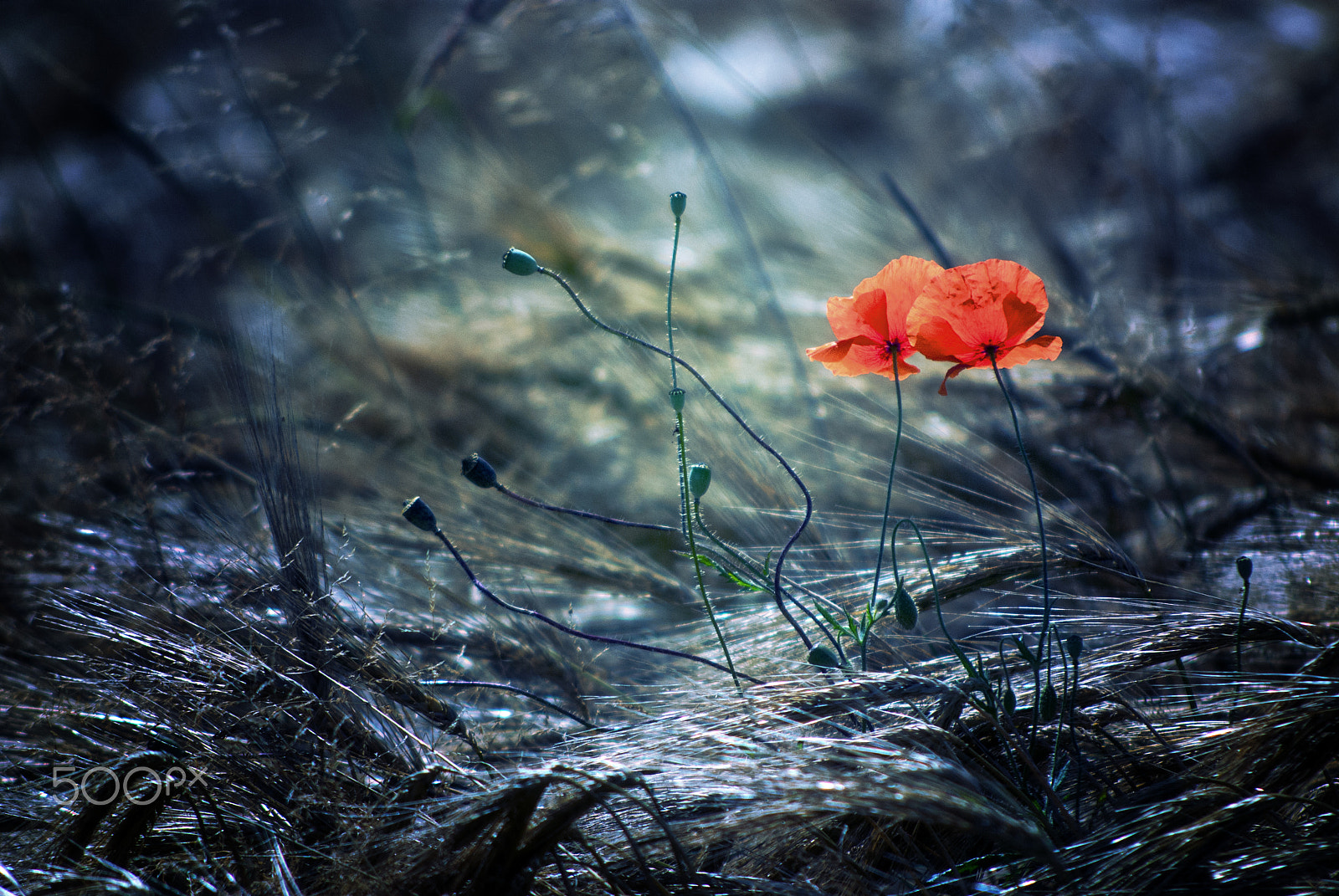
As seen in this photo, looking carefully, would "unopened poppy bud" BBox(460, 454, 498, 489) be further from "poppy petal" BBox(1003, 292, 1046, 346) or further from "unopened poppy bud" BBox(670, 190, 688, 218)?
"poppy petal" BBox(1003, 292, 1046, 346)

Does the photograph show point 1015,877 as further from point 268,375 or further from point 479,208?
point 479,208

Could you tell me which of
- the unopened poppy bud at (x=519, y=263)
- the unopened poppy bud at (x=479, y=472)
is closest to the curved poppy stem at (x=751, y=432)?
the unopened poppy bud at (x=519, y=263)

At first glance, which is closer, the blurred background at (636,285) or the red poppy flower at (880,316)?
the red poppy flower at (880,316)

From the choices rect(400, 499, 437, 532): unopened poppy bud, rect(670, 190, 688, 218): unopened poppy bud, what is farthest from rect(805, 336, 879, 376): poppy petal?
rect(400, 499, 437, 532): unopened poppy bud

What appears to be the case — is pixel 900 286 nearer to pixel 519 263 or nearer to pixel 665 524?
pixel 519 263

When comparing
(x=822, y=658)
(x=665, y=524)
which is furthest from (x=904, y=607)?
(x=665, y=524)

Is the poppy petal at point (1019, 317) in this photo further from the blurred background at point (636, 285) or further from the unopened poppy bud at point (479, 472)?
the unopened poppy bud at point (479, 472)

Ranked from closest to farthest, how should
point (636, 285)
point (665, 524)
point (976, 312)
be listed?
point (976, 312)
point (665, 524)
point (636, 285)
